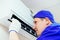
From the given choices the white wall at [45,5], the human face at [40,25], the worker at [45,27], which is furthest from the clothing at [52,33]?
the white wall at [45,5]

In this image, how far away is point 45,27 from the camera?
1.23 metres

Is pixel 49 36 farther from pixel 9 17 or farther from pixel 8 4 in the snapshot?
pixel 8 4

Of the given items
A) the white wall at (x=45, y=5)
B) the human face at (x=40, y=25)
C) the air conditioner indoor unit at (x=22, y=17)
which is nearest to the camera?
the human face at (x=40, y=25)

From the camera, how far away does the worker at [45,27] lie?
3.63 feet

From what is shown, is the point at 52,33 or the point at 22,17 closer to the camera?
the point at 52,33

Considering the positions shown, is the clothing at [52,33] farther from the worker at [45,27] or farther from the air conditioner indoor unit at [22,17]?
the air conditioner indoor unit at [22,17]

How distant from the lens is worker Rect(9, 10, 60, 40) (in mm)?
1105

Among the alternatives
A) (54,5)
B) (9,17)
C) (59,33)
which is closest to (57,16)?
(54,5)

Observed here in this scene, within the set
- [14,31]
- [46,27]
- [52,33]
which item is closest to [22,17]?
[14,31]

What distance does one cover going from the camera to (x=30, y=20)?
2.00 meters

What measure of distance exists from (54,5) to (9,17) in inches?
40.9

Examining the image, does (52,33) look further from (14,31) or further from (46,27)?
(14,31)

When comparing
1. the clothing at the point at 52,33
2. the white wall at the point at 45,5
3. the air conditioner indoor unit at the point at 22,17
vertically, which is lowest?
the clothing at the point at 52,33

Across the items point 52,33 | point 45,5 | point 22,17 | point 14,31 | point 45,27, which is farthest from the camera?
point 45,5
